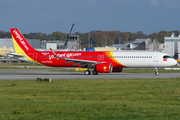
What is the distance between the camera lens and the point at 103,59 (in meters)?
43.9

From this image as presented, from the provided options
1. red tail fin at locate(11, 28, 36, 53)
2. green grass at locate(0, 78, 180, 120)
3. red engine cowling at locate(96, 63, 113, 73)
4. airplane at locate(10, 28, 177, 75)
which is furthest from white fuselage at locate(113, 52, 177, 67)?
green grass at locate(0, 78, 180, 120)

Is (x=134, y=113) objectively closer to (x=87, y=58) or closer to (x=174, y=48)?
(x=87, y=58)

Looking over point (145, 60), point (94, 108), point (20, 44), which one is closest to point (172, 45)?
point (145, 60)

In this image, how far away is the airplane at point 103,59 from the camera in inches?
1679

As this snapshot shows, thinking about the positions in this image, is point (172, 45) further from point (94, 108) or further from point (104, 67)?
point (94, 108)

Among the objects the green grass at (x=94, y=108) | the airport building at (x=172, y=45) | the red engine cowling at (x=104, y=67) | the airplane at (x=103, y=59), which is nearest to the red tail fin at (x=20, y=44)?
the airplane at (x=103, y=59)

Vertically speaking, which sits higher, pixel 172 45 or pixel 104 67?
pixel 172 45

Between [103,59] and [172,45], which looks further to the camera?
[172,45]

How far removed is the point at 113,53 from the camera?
4400 cm

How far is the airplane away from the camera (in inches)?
1679

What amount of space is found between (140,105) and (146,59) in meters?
28.5

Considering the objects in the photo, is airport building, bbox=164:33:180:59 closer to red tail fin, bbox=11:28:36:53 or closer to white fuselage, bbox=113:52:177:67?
white fuselage, bbox=113:52:177:67

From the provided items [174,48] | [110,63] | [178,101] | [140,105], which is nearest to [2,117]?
[140,105]

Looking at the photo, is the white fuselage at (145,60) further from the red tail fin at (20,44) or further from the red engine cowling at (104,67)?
the red tail fin at (20,44)
